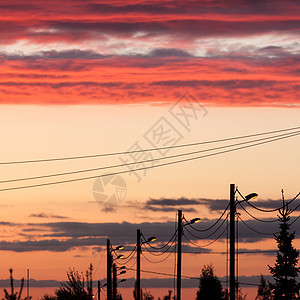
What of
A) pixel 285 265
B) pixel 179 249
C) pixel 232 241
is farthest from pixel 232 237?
pixel 285 265

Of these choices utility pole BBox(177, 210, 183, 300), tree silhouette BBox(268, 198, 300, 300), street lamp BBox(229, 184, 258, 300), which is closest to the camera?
street lamp BBox(229, 184, 258, 300)

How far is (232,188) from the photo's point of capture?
1629 inches

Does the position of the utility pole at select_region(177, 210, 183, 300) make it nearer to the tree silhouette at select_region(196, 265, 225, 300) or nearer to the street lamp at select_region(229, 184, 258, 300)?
the street lamp at select_region(229, 184, 258, 300)

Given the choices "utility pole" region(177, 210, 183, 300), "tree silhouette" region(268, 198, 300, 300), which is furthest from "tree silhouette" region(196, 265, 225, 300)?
"utility pole" region(177, 210, 183, 300)

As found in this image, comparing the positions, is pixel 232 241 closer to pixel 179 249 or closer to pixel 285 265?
pixel 179 249

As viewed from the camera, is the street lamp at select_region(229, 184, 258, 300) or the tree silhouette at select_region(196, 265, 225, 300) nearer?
the street lamp at select_region(229, 184, 258, 300)

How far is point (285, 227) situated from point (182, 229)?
164 feet

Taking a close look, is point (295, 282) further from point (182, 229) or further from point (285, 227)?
point (182, 229)

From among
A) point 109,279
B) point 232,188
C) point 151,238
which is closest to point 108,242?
point 109,279

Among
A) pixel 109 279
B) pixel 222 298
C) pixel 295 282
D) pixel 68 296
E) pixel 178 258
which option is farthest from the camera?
pixel 222 298

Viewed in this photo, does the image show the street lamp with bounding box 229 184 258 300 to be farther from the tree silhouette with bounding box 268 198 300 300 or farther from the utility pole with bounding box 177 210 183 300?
the tree silhouette with bounding box 268 198 300 300

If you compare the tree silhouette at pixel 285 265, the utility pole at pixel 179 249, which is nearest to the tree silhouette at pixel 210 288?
the tree silhouette at pixel 285 265

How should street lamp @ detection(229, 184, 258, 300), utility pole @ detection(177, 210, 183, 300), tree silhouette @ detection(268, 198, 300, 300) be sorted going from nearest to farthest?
street lamp @ detection(229, 184, 258, 300)
utility pole @ detection(177, 210, 183, 300)
tree silhouette @ detection(268, 198, 300, 300)

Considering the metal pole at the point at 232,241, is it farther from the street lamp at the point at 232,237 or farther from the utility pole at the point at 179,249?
the utility pole at the point at 179,249
